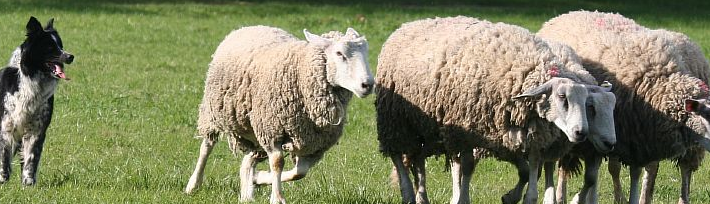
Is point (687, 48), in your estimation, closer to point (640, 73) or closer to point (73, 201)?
point (640, 73)

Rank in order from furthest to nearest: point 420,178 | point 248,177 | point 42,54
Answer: point 420,178 → point 248,177 → point 42,54

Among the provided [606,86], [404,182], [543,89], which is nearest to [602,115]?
[606,86]

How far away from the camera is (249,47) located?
10508 mm

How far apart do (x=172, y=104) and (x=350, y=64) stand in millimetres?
7817

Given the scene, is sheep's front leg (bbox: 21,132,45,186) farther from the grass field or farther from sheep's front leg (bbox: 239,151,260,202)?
sheep's front leg (bbox: 239,151,260,202)

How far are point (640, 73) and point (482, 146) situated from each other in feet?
4.76

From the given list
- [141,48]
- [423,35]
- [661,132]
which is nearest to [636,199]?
[661,132]

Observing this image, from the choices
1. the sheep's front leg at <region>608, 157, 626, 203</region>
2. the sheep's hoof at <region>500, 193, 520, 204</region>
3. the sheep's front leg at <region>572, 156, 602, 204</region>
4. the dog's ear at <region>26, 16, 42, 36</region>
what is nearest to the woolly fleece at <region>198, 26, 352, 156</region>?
the dog's ear at <region>26, 16, 42, 36</region>

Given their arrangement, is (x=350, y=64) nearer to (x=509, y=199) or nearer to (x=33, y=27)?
(x=509, y=199)

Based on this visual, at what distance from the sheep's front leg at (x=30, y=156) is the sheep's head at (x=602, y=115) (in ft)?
14.8

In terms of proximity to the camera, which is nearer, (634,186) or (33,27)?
(33,27)

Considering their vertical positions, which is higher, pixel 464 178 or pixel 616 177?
pixel 464 178

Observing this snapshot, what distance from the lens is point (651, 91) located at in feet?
32.6

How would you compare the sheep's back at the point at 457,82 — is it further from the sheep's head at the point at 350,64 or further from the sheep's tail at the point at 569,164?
the sheep's tail at the point at 569,164
